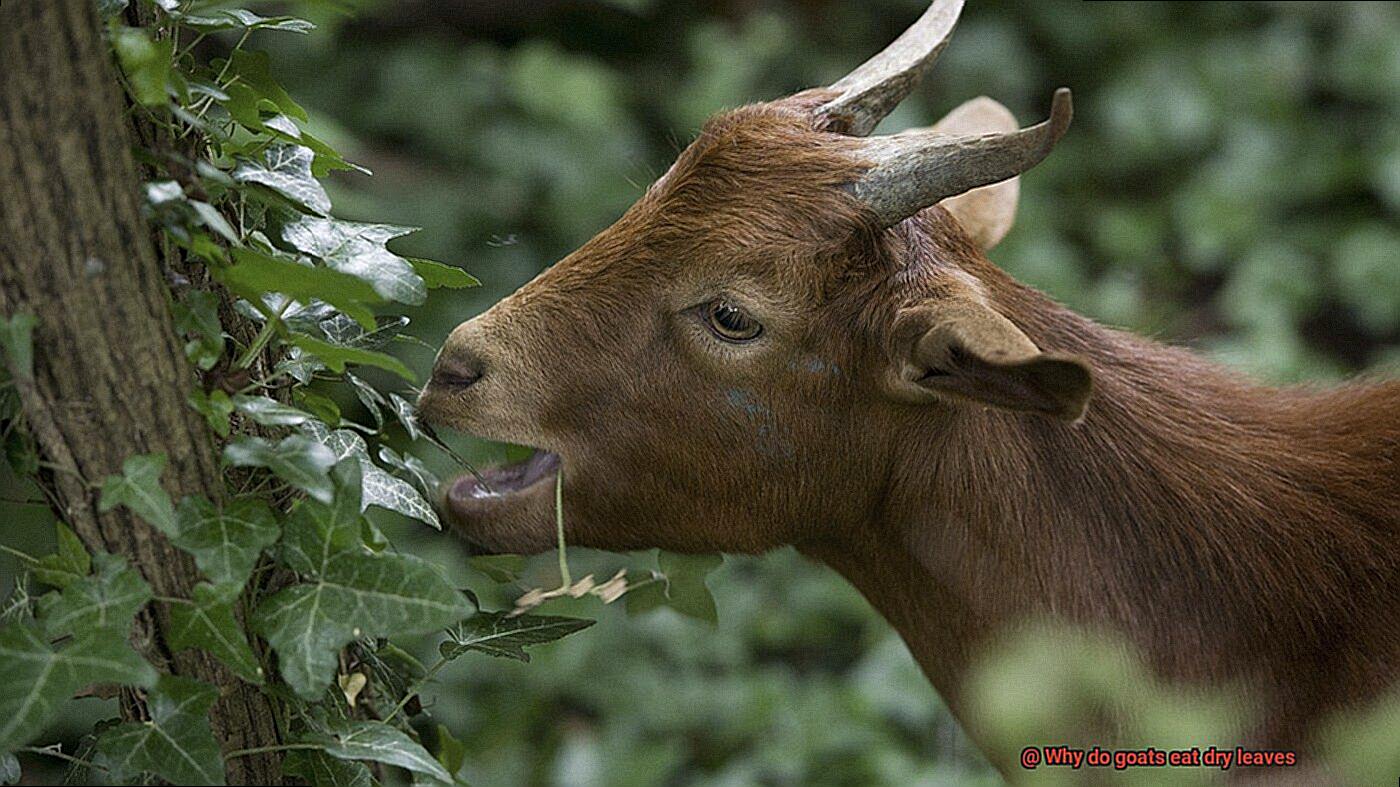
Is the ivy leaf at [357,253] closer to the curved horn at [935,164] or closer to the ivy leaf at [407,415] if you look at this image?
the ivy leaf at [407,415]

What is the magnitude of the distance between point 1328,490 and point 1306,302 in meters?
3.64

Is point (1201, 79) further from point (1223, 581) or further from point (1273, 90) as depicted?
point (1223, 581)

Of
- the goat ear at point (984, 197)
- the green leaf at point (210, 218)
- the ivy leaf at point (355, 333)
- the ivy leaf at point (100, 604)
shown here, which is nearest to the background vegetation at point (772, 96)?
the goat ear at point (984, 197)

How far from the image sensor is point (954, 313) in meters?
2.28

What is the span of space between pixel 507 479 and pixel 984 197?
116 cm

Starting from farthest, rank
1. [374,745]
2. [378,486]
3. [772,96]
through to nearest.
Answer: [772,96], [378,486], [374,745]

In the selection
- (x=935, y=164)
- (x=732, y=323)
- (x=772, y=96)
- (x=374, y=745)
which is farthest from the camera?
(x=772, y=96)

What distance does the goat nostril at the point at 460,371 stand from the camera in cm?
251

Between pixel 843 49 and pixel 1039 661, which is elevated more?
pixel 1039 661

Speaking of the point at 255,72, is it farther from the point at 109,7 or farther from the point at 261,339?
the point at 261,339

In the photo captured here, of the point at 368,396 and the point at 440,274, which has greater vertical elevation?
the point at 440,274

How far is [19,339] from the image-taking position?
1.61 m

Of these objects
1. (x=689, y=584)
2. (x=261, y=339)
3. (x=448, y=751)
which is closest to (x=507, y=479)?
(x=689, y=584)

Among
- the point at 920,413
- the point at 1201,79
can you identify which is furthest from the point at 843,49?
the point at 920,413
